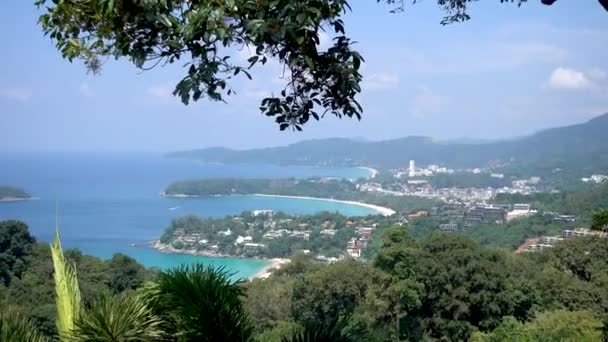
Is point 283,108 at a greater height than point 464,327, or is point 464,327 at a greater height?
point 283,108

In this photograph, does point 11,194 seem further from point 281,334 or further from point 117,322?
point 117,322

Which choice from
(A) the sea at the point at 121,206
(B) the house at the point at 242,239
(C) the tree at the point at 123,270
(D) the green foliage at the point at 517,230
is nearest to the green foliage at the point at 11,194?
(A) the sea at the point at 121,206

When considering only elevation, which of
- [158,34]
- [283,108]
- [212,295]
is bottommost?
[212,295]

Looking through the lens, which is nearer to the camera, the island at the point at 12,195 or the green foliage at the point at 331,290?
the green foliage at the point at 331,290

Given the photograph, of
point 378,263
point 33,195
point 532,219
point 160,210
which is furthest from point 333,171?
point 378,263

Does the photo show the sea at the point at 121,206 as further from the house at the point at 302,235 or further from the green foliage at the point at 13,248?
the house at the point at 302,235

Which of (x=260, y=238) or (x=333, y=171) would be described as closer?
(x=260, y=238)

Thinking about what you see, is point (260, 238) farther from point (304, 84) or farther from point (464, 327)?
point (304, 84)
